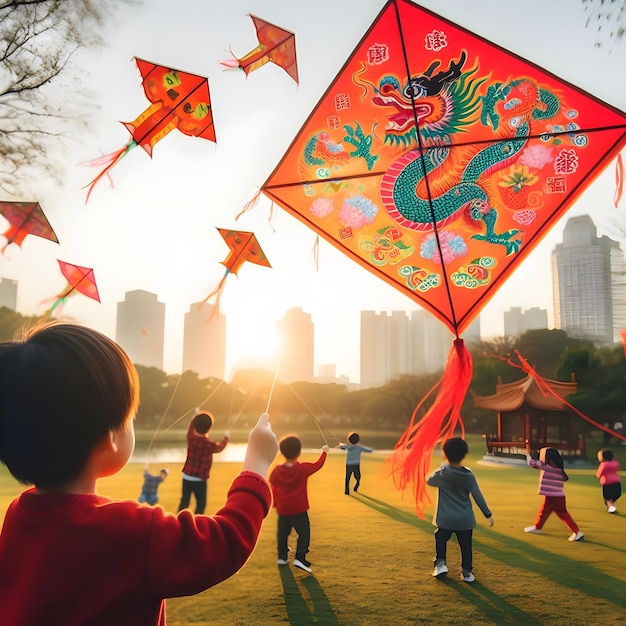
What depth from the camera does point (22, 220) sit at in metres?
6.14


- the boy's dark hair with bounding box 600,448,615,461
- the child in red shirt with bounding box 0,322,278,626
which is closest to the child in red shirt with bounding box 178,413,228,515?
the child in red shirt with bounding box 0,322,278,626

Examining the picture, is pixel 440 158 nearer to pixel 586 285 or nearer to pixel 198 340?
pixel 198 340

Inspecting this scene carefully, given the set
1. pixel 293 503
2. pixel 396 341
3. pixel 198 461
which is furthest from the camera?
pixel 396 341

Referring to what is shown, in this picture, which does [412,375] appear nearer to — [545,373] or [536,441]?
[545,373]

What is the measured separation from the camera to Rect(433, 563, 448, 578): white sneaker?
5.00m

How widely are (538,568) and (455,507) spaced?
1053 millimetres

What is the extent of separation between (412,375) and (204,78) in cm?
2974

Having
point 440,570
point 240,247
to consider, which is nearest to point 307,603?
point 440,570

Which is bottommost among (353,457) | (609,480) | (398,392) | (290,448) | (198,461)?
(609,480)

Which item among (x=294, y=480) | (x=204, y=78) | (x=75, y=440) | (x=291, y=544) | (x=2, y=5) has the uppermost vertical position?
(x=2, y=5)

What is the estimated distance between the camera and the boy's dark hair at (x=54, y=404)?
1.25 metres

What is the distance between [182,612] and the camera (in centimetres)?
419

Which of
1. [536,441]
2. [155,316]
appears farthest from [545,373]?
[155,316]

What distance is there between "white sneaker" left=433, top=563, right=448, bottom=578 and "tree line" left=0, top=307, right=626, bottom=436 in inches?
776
